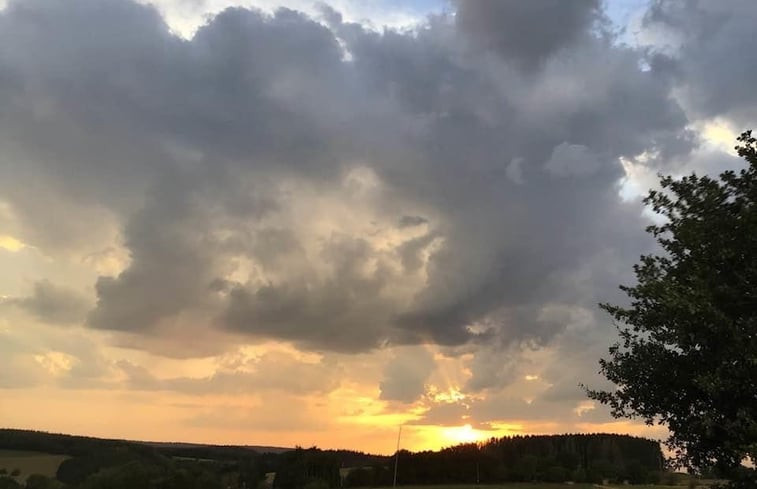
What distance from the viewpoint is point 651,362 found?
839 inches

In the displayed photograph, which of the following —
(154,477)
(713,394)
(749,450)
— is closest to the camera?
(749,450)

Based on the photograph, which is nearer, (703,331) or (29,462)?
(703,331)

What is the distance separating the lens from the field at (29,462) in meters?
159

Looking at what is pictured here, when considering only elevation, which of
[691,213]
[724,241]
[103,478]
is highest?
[691,213]

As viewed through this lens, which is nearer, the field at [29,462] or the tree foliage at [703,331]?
the tree foliage at [703,331]

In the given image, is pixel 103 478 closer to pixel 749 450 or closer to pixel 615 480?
pixel 749 450

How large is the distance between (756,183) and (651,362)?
6660mm

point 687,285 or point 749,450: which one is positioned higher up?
point 687,285

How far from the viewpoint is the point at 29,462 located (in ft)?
567

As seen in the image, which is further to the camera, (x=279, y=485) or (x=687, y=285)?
(x=279, y=485)

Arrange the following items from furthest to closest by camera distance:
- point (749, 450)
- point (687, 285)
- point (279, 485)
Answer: point (279, 485) < point (687, 285) < point (749, 450)

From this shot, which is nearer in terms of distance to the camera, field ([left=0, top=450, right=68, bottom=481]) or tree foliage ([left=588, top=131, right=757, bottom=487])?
tree foliage ([left=588, top=131, right=757, bottom=487])

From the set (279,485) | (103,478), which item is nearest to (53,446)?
(279,485)

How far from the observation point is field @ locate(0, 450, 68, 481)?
522 ft
